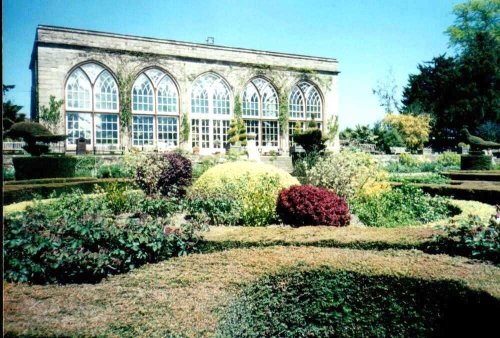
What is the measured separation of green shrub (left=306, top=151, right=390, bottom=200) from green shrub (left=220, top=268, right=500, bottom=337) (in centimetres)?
574

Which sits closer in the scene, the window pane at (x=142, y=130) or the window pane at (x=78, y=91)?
the window pane at (x=78, y=91)

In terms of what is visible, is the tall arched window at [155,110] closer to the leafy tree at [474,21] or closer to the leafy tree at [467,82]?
the leafy tree at [467,82]

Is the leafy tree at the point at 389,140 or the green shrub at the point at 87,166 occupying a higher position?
the leafy tree at the point at 389,140

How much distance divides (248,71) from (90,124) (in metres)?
10.7

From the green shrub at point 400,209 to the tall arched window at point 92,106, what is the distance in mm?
17326

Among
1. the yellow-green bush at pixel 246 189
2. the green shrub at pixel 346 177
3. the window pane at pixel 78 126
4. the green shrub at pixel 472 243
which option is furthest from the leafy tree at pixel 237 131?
the green shrub at pixel 472 243

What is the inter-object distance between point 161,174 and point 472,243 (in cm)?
894

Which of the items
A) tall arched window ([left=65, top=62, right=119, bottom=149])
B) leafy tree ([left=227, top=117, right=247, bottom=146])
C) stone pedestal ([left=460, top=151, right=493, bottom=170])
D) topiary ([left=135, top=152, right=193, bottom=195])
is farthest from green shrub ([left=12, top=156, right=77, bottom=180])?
stone pedestal ([left=460, top=151, right=493, bottom=170])

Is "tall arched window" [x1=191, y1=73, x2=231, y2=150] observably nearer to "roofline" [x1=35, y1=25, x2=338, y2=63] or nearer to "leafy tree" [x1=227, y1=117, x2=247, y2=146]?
"leafy tree" [x1=227, y1=117, x2=247, y2=146]

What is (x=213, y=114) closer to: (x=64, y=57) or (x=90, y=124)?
(x=90, y=124)

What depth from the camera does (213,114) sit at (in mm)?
25781

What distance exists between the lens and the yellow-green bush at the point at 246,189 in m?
7.58

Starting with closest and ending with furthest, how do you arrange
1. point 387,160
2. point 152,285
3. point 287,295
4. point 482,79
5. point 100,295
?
point 100,295, point 152,285, point 287,295, point 387,160, point 482,79

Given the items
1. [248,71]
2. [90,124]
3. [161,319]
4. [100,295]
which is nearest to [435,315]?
[161,319]
